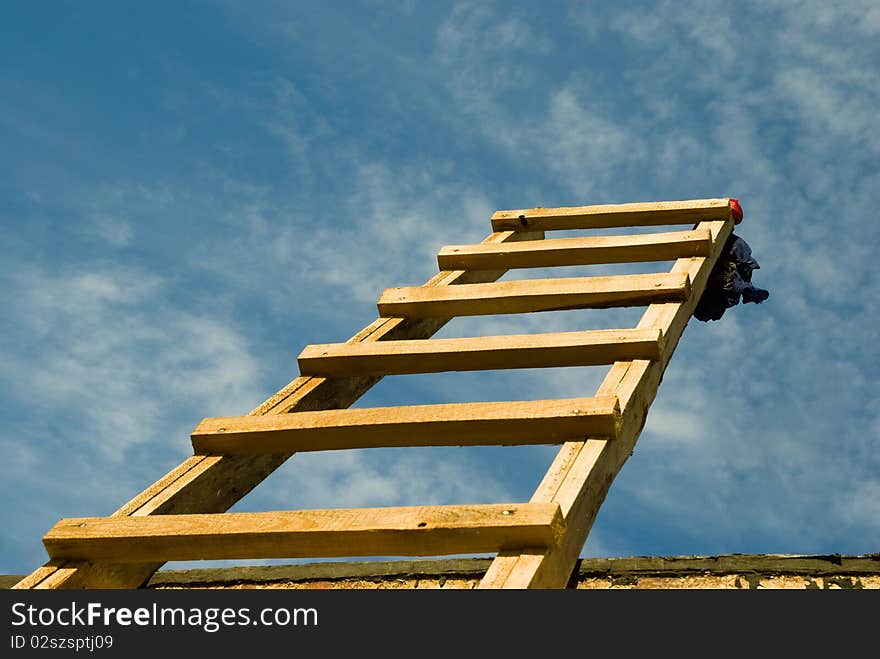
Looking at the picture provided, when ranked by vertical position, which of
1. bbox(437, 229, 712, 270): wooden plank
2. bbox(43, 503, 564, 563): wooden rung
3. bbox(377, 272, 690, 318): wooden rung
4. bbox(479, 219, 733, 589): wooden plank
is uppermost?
bbox(437, 229, 712, 270): wooden plank

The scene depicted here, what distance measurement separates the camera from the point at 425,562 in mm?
4098

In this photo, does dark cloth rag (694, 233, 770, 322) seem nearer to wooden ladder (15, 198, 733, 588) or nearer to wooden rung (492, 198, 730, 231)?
wooden rung (492, 198, 730, 231)

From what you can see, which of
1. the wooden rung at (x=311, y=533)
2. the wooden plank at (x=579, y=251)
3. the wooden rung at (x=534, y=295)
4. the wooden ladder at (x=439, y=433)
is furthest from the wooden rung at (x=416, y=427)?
the wooden plank at (x=579, y=251)

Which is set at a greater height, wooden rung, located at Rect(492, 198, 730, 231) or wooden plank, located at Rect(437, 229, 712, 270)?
wooden rung, located at Rect(492, 198, 730, 231)

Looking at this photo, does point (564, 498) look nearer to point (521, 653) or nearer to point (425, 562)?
point (521, 653)

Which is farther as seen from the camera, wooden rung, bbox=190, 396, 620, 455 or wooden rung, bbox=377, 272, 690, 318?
wooden rung, bbox=377, 272, 690, 318

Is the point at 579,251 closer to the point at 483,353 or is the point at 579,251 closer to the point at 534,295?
the point at 534,295

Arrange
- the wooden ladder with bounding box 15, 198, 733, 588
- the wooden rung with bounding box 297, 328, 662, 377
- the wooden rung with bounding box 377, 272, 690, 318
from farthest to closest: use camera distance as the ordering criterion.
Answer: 1. the wooden rung with bounding box 377, 272, 690, 318
2. the wooden rung with bounding box 297, 328, 662, 377
3. the wooden ladder with bounding box 15, 198, 733, 588

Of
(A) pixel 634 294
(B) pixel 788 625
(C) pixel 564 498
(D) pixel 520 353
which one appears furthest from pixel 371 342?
(B) pixel 788 625

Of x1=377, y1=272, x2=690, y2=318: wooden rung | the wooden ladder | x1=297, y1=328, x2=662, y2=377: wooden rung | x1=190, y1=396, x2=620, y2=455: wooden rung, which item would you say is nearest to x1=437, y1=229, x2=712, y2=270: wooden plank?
the wooden ladder

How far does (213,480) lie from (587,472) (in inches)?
48.6

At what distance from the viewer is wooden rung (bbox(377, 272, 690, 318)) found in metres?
4.11

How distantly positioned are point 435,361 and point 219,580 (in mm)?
1400

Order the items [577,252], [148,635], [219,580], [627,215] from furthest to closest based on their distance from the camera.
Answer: [627,215] < [577,252] < [219,580] < [148,635]
